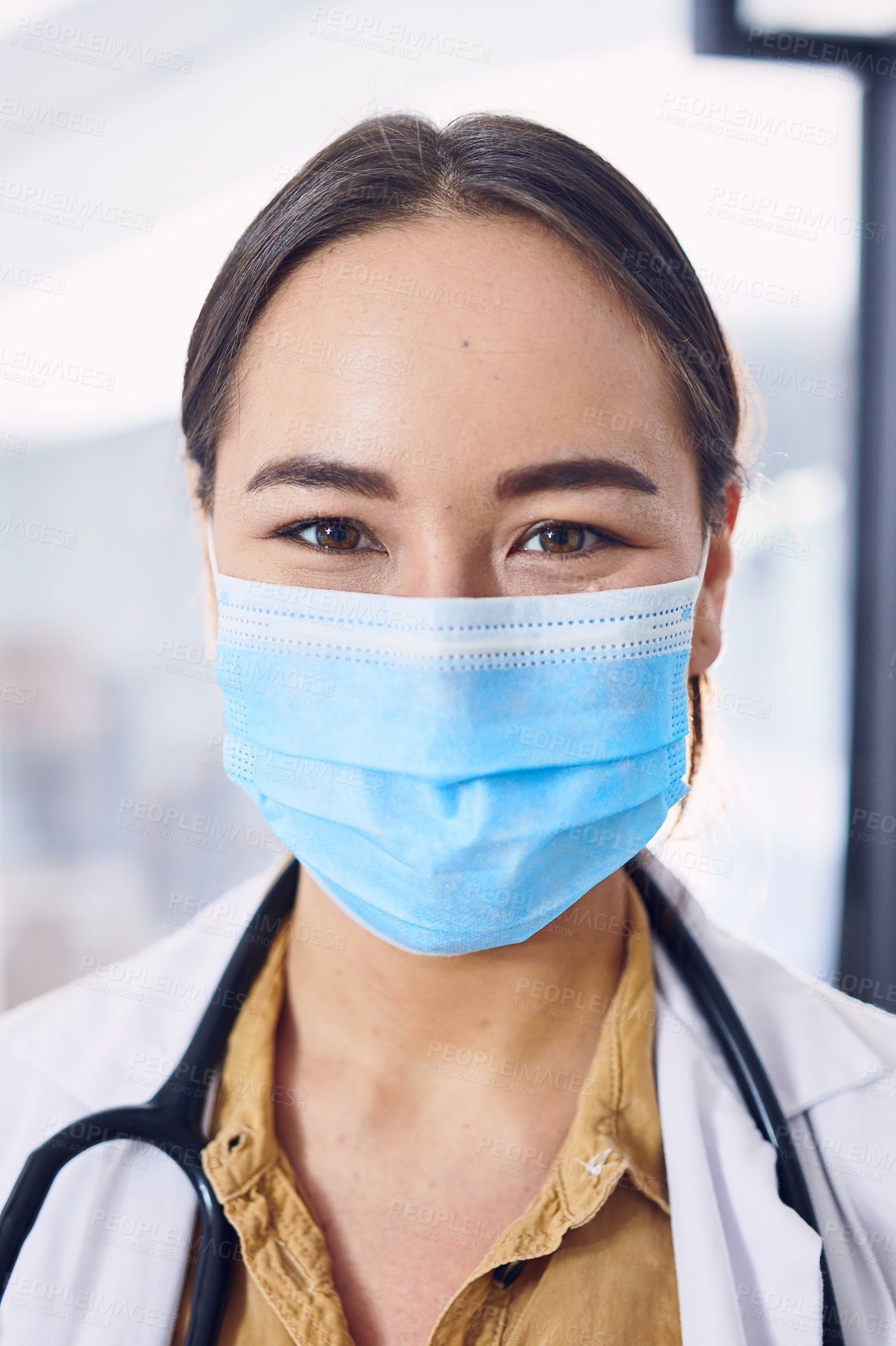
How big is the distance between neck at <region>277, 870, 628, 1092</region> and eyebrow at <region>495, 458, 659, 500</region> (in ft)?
1.67

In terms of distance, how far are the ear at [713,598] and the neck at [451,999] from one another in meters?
0.32

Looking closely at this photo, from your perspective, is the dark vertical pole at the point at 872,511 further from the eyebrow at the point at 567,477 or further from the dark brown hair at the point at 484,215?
the eyebrow at the point at 567,477

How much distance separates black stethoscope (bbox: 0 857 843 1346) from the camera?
958 mm

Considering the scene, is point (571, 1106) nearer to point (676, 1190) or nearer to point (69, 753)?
point (676, 1190)

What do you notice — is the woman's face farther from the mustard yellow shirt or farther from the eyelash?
the mustard yellow shirt

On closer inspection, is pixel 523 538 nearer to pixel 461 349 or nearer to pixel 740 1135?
pixel 461 349

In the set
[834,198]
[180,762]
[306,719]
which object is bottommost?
[180,762]

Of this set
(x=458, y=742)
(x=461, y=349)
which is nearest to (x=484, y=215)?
(x=461, y=349)

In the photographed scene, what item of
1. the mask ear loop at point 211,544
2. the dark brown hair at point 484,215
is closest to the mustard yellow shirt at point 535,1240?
the mask ear loop at point 211,544

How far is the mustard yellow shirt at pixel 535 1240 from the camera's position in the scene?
3.22 feet

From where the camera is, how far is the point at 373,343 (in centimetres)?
96

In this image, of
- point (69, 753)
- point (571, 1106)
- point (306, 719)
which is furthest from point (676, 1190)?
point (69, 753)

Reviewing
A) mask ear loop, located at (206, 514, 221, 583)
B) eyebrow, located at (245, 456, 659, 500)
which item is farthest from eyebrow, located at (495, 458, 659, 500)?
mask ear loop, located at (206, 514, 221, 583)

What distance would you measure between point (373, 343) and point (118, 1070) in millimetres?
922
